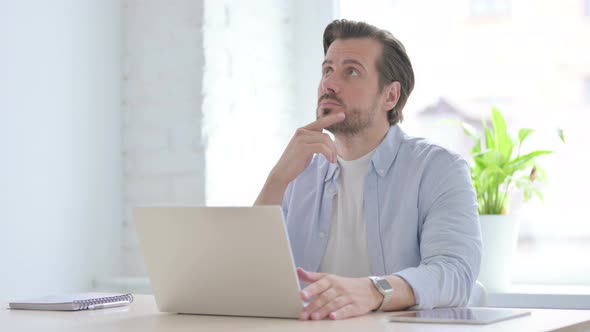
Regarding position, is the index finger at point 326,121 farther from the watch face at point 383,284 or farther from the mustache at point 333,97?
the watch face at point 383,284

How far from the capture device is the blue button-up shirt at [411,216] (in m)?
1.82

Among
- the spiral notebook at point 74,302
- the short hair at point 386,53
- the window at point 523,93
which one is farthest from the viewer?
the window at point 523,93

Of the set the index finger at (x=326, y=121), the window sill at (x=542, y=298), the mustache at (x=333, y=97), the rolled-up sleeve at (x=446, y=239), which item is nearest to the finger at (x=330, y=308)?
the rolled-up sleeve at (x=446, y=239)

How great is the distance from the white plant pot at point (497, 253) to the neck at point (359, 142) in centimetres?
50

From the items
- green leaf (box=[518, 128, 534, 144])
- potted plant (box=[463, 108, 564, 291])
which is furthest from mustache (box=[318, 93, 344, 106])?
green leaf (box=[518, 128, 534, 144])

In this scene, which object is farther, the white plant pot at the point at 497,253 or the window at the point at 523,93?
the window at the point at 523,93

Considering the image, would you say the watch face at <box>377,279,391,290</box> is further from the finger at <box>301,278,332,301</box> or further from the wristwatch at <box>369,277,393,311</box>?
the finger at <box>301,278,332,301</box>

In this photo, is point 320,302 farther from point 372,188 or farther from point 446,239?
point 372,188

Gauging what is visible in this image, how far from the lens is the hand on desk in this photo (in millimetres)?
1479

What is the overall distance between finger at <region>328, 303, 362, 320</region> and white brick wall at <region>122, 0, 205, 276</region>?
4.64 feet

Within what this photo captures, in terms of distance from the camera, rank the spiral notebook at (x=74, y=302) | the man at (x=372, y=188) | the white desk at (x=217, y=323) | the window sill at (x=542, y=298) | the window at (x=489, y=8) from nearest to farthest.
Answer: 1. the white desk at (x=217, y=323)
2. the spiral notebook at (x=74, y=302)
3. the man at (x=372, y=188)
4. the window sill at (x=542, y=298)
5. the window at (x=489, y=8)

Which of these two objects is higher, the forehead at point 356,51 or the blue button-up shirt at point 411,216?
the forehead at point 356,51

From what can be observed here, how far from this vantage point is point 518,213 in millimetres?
2736

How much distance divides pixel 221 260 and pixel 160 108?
5.15ft
